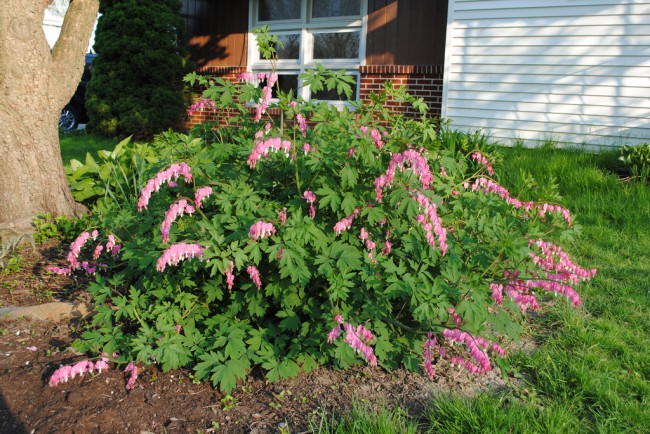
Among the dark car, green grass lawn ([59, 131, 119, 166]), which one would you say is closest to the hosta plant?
green grass lawn ([59, 131, 119, 166])

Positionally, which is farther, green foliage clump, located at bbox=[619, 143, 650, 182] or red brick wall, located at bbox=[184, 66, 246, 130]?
red brick wall, located at bbox=[184, 66, 246, 130]

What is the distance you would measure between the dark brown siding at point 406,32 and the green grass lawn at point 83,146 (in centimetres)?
450

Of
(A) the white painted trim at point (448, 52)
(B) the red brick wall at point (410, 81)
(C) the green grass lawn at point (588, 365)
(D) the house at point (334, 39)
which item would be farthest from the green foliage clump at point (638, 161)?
(D) the house at point (334, 39)

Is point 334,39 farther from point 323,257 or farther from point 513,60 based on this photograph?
point 323,257

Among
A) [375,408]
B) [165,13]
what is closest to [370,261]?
[375,408]

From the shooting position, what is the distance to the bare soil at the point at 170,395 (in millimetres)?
2262

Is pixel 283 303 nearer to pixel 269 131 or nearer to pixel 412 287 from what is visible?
pixel 412 287

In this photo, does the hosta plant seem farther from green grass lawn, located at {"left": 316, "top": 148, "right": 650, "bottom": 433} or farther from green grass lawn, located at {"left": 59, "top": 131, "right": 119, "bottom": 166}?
green grass lawn, located at {"left": 59, "top": 131, "right": 119, "bottom": 166}

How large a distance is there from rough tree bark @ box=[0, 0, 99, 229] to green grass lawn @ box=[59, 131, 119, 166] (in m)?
3.67

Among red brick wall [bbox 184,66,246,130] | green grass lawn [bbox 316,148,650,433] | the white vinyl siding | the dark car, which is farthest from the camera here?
the dark car

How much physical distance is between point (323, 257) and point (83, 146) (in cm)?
788

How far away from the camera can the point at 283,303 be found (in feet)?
8.41

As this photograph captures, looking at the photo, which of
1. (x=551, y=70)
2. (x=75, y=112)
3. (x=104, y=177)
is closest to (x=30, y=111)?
(x=104, y=177)

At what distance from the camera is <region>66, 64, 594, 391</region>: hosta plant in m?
2.32
